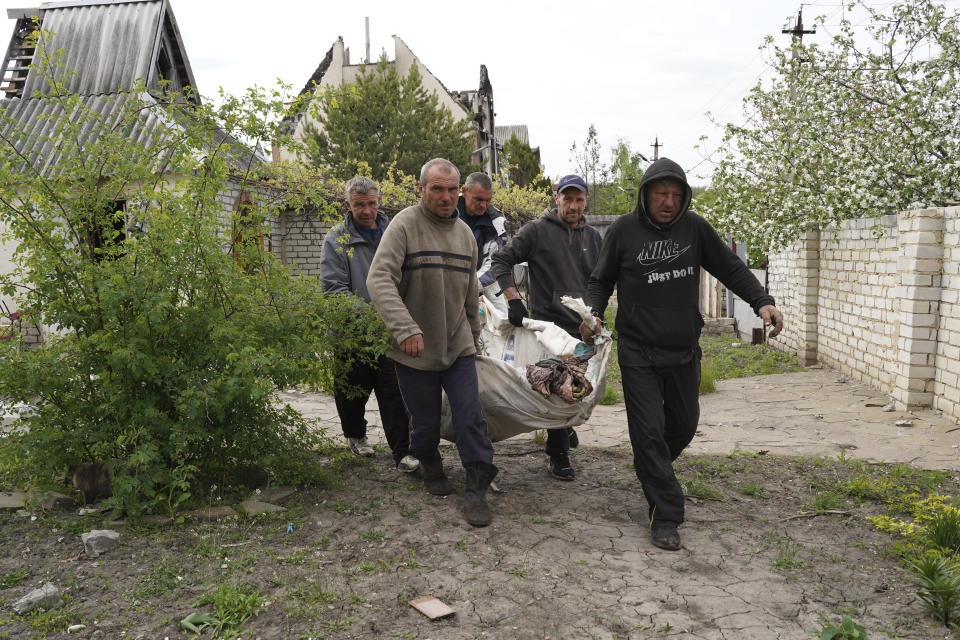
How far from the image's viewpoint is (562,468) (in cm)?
487

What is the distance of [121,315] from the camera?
3.86 meters

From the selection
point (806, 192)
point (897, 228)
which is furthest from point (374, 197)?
point (806, 192)

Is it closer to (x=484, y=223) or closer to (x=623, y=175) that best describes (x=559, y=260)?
(x=484, y=223)

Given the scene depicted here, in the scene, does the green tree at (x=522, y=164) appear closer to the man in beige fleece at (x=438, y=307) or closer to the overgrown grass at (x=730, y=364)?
the overgrown grass at (x=730, y=364)

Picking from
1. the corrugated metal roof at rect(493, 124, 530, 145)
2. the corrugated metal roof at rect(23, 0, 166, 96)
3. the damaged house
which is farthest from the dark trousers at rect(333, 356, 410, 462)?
the corrugated metal roof at rect(493, 124, 530, 145)

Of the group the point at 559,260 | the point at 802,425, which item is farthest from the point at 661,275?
the point at 802,425

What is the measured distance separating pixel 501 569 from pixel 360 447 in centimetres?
222

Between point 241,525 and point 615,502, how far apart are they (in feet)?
6.92

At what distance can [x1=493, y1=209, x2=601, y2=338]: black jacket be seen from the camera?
4.91 m

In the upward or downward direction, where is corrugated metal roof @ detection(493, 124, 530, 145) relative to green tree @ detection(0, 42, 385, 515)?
upward

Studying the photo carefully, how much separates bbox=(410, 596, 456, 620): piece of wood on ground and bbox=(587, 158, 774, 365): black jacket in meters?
1.60

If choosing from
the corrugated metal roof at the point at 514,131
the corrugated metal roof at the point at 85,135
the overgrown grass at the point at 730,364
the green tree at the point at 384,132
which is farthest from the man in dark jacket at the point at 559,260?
the corrugated metal roof at the point at 514,131

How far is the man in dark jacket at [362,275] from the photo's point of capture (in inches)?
196

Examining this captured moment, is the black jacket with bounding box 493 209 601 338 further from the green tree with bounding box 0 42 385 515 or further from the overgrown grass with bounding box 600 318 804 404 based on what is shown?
the overgrown grass with bounding box 600 318 804 404
